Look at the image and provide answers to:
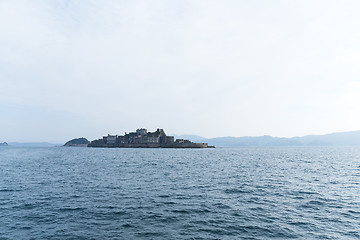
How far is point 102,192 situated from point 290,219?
25519 mm

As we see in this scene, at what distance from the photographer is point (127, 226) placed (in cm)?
1917

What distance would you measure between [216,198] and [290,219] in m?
9.73

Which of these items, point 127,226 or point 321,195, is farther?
point 321,195

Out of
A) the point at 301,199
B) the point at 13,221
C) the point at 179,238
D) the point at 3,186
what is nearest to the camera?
the point at 179,238

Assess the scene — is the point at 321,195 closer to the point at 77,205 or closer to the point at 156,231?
the point at 156,231

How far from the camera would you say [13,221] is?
67.4 ft

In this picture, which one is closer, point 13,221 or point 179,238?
point 179,238

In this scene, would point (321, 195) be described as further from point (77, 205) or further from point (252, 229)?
point (77, 205)

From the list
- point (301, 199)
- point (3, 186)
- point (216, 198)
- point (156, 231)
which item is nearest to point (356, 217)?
point (301, 199)

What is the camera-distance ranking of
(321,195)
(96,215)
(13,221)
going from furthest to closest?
(321,195) < (96,215) < (13,221)

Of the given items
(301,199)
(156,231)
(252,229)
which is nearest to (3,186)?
(156,231)

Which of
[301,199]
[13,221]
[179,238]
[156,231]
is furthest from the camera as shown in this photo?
[301,199]

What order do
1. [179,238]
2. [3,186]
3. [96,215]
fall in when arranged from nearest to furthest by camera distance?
[179,238] < [96,215] < [3,186]

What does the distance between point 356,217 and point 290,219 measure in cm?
758
